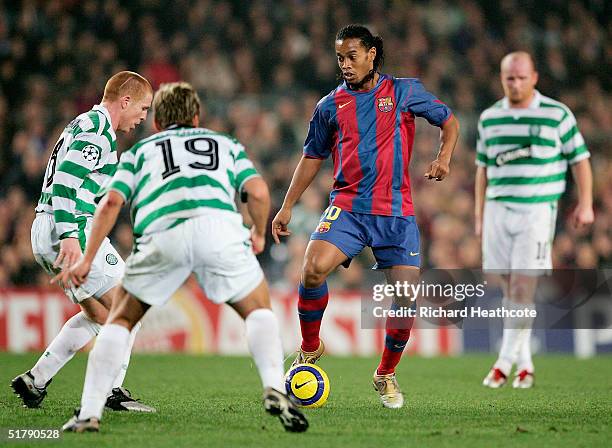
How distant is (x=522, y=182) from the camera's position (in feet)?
27.5

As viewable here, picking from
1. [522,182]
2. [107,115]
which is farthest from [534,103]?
[107,115]

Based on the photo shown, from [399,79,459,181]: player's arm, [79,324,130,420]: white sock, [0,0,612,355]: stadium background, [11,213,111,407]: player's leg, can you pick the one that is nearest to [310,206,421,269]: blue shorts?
[399,79,459,181]: player's arm

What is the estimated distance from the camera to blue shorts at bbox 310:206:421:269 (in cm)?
655

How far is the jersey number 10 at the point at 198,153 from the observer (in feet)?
16.7

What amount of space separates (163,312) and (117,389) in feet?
19.1

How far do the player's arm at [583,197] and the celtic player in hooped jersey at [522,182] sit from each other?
0.02 m

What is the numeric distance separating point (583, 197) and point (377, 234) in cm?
220

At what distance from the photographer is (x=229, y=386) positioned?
7.99m

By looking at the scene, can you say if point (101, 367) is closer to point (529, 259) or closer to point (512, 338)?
point (512, 338)

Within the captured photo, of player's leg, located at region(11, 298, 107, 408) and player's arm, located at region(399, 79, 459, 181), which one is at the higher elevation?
player's arm, located at region(399, 79, 459, 181)

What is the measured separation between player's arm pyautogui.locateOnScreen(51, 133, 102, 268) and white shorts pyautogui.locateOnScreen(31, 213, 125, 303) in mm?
249

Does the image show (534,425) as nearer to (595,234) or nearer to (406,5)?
(595,234)

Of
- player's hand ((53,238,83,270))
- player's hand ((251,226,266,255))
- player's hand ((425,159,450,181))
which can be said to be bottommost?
player's hand ((53,238,83,270))

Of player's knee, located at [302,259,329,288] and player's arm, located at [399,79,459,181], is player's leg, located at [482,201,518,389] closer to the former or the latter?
player's arm, located at [399,79,459,181]
